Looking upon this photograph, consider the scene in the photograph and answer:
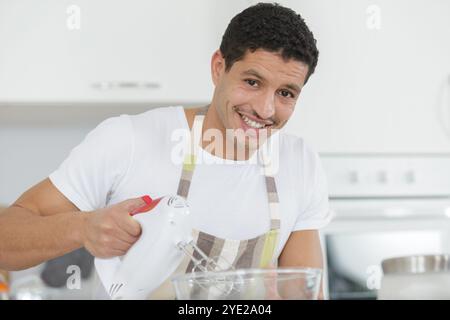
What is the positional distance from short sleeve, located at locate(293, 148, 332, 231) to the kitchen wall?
620 millimetres

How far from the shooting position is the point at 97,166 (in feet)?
4.03

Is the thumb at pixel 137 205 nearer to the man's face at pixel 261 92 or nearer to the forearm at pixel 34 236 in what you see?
the forearm at pixel 34 236

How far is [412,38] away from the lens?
210 centimetres

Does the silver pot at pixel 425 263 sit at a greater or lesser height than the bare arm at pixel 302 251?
greater

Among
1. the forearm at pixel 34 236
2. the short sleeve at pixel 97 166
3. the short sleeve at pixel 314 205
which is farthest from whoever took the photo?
the short sleeve at pixel 314 205

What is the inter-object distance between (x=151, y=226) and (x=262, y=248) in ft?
1.47

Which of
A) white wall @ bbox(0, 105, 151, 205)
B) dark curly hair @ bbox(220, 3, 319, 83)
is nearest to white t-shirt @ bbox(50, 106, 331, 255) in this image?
dark curly hair @ bbox(220, 3, 319, 83)

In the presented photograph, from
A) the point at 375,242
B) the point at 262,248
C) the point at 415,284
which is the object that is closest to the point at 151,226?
the point at 415,284

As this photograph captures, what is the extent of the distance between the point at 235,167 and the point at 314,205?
16cm

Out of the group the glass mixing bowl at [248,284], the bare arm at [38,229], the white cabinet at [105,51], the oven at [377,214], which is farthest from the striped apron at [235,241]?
the oven at [377,214]

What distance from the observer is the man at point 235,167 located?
1.20 meters

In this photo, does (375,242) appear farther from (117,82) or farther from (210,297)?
(210,297)

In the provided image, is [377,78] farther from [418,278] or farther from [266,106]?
[418,278]

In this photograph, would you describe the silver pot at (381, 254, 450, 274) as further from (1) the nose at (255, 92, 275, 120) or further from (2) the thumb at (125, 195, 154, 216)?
(1) the nose at (255, 92, 275, 120)
